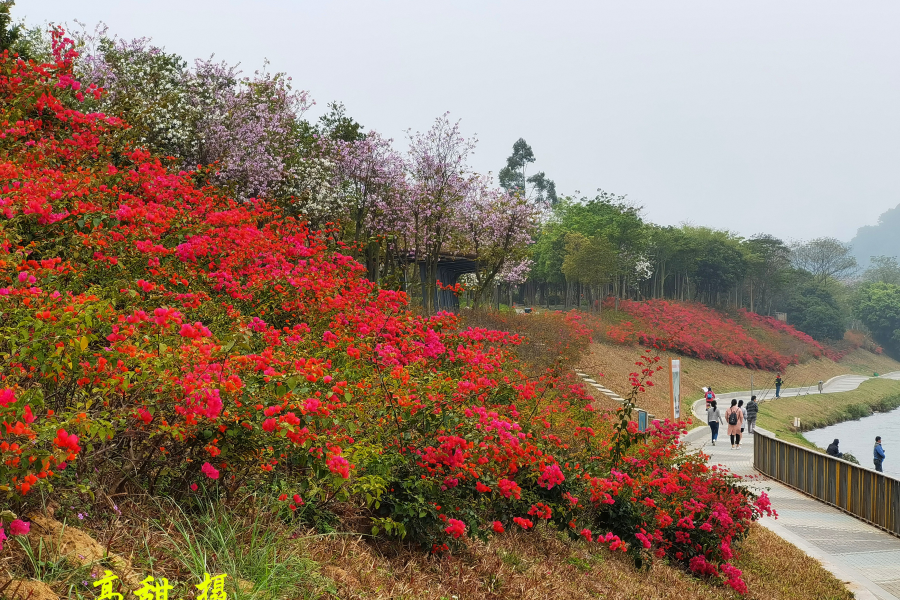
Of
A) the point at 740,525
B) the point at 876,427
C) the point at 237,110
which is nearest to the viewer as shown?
the point at 740,525

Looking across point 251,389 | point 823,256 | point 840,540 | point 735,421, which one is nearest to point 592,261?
point 735,421

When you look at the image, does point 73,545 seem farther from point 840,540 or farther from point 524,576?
point 840,540

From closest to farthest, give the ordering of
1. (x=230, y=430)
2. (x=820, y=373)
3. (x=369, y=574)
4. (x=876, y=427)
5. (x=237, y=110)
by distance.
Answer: (x=230, y=430)
(x=369, y=574)
(x=237, y=110)
(x=876, y=427)
(x=820, y=373)

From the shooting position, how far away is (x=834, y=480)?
44.6 feet

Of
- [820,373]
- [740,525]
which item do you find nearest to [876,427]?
[820,373]

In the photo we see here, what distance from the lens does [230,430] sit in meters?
3.67

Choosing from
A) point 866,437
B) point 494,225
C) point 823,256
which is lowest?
point 866,437

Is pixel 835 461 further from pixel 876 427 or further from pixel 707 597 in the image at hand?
pixel 876 427

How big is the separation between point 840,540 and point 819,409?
29.7m

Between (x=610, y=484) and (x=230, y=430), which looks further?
(x=610, y=484)

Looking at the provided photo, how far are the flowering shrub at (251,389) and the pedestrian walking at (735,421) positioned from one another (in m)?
9.89

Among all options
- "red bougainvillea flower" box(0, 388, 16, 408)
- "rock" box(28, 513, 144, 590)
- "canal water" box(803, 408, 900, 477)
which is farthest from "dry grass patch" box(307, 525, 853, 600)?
"canal water" box(803, 408, 900, 477)

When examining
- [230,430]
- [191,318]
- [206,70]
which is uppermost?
[206,70]

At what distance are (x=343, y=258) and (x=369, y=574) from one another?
6.71 metres
